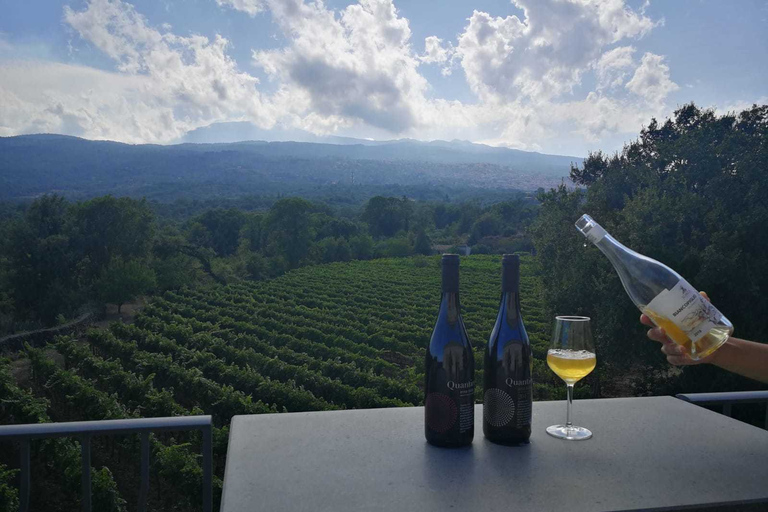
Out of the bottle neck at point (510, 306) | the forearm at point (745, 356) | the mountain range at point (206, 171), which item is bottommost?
the forearm at point (745, 356)

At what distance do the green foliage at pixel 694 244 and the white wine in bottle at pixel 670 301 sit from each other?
1049 centimetres

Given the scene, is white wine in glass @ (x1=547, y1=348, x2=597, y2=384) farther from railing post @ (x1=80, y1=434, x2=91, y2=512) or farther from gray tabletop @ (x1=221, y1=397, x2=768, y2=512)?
railing post @ (x1=80, y1=434, x2=91, y2=512)

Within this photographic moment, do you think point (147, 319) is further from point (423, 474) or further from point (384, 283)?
point (423, 474)

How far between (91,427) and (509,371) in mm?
1091

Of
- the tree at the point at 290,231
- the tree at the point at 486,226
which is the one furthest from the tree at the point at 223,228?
the tree at the point at 486,226

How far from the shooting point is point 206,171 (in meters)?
152

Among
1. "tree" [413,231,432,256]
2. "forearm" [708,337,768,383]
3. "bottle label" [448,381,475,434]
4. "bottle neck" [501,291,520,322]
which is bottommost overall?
"tree" [413,231,432,256]

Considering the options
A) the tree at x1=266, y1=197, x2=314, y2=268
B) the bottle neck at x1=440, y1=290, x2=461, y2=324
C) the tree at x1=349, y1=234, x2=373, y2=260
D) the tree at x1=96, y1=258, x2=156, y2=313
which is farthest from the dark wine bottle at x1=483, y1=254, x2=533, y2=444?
the tree at x1=349, y1=234, x2=373, y2=260

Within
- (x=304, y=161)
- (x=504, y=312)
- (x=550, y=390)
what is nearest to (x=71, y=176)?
(x=304, y=161)

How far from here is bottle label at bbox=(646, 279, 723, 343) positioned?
1255mm

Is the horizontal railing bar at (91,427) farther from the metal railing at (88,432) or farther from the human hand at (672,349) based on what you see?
the human hand at (672,349)

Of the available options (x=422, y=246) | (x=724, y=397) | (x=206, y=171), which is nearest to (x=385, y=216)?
(x=422, y=246)

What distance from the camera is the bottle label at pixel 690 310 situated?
1255mm

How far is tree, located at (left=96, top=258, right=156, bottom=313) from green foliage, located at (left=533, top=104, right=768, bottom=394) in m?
29.8
